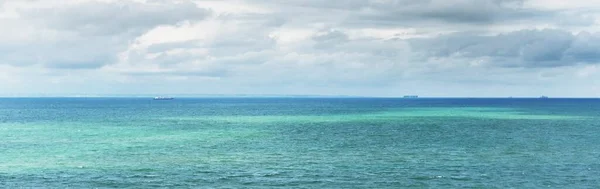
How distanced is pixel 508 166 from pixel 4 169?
149 feet

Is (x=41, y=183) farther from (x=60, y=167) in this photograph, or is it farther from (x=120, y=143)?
(x=120, y=143)

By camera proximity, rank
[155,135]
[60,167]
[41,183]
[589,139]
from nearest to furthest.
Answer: [41,183], [60,167], [589,139], [155,135]

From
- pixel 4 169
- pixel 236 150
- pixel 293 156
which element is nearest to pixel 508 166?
pixel 293 156

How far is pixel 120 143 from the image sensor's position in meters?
76.3

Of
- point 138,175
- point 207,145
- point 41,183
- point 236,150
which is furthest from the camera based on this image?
point 207,145

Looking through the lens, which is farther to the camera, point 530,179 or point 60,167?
point 60,167

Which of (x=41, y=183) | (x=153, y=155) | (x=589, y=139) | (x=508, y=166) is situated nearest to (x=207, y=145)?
(x=153, y=155)

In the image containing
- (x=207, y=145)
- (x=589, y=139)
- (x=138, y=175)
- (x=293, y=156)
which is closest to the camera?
(x=138, y=175)

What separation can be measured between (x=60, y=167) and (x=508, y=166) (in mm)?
40850

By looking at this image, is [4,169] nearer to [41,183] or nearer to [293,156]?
[41,183]

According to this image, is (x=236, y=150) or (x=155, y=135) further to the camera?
(x=155, y=135)

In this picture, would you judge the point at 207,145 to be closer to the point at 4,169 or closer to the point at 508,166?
the point at 4,169

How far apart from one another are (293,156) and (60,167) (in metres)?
22.7

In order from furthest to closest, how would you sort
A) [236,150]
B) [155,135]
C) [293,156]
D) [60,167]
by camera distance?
[155,135] < [236,150] < [293,156] < [60,167]
